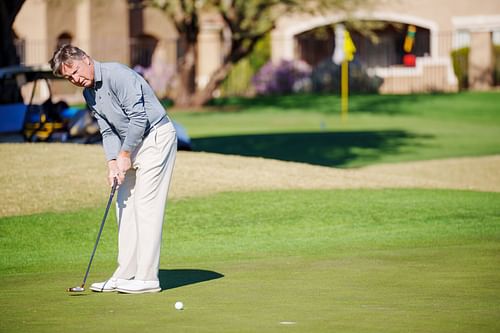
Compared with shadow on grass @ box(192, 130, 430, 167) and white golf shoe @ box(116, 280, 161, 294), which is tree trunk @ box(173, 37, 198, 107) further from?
white golf shoe @ box(116, 280, 161, 294)

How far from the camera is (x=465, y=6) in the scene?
1897 inches

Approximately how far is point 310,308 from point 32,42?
39588mm

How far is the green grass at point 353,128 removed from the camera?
1019 inches

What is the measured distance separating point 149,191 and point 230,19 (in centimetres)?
2959

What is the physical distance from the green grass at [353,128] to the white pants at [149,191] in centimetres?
1543

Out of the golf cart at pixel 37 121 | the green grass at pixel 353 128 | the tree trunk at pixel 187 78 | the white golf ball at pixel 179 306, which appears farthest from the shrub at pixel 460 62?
the white golf ball at pixel 179 306

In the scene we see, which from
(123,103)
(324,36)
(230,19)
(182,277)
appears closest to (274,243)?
(182,277)

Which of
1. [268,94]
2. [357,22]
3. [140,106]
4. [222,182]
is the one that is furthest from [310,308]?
[268,94]

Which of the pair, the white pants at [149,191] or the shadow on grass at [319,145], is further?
the shadow on grass at [319,145]

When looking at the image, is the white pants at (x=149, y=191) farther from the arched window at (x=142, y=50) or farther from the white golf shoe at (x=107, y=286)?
the arched window at (x=142, y=50)

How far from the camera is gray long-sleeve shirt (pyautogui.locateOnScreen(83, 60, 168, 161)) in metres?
8.21

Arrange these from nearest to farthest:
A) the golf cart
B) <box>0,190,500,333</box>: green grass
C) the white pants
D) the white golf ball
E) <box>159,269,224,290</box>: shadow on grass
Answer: <box>0,190,500,333</box>: green grass, the white golf ball, the white pants, <box>159,269,224,290</box>: shadow on grass, the golf cart

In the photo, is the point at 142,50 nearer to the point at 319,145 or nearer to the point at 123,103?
the point at 319,145

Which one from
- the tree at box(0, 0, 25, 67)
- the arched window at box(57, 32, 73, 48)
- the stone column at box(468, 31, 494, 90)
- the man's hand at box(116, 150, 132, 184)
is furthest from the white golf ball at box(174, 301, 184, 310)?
the arched window at box(57, 32, 73, 48)
